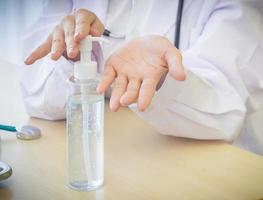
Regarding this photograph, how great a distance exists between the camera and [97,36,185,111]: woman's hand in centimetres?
58

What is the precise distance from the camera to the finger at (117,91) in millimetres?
578

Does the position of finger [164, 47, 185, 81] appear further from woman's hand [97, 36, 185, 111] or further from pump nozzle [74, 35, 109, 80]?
pump nozzle [74, 35, 109, 80]

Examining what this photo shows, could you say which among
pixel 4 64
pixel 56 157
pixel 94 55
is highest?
pixel 94 55

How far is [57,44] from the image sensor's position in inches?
25.7

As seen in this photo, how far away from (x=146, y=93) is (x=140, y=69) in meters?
0.08

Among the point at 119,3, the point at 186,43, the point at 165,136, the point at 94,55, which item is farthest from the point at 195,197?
the point at 119,3

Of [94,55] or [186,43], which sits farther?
Answer: [186,43]

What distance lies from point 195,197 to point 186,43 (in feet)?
1.49

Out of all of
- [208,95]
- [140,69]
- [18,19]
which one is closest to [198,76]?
[208,95]

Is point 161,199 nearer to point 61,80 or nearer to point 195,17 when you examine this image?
point 61,80

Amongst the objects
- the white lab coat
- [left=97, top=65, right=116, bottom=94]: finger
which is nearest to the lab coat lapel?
the white lab coat

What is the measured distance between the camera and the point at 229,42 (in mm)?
848

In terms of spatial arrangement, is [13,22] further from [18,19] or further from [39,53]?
[39,53]

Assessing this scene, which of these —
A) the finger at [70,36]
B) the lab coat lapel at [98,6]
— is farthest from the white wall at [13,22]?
the finger at [70,36]
